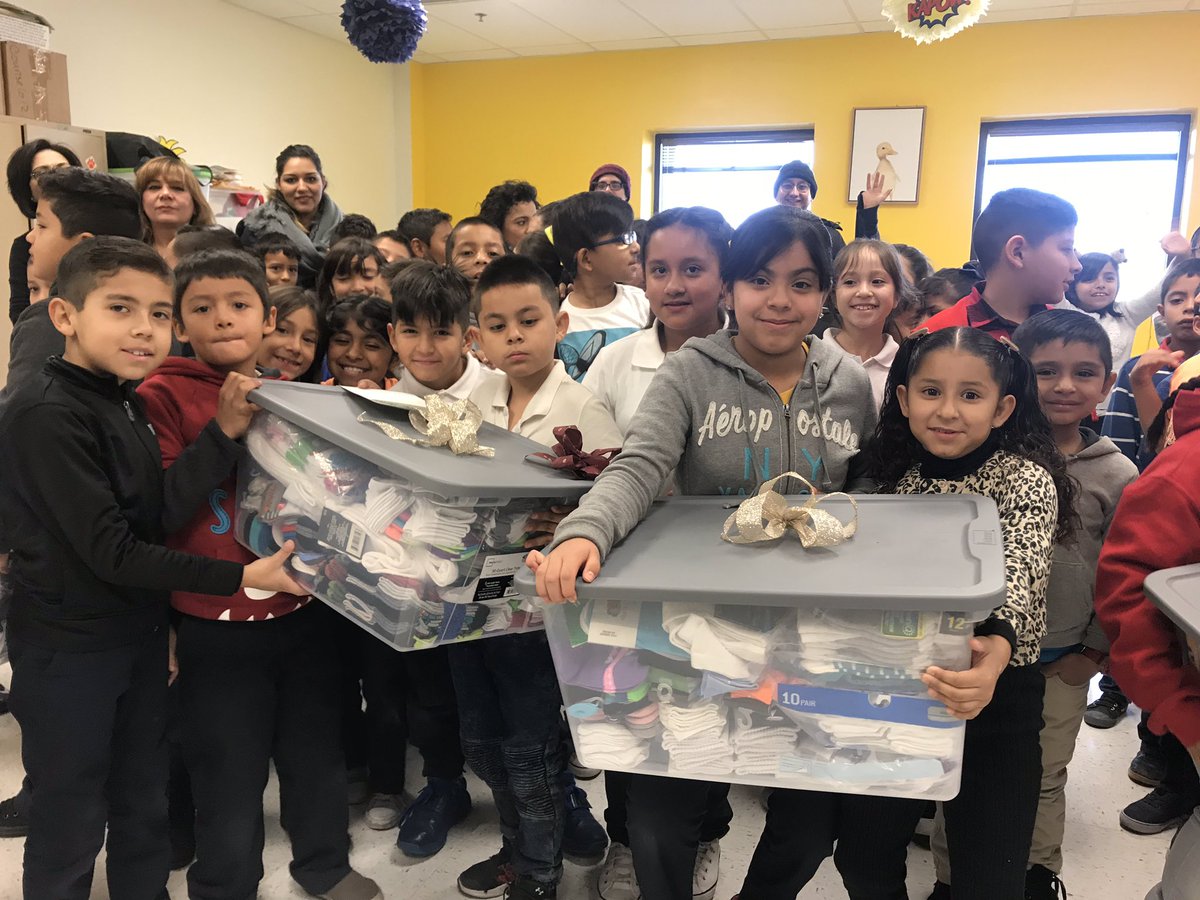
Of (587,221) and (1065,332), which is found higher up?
(587,221)

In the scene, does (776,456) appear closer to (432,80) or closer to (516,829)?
(516,829)

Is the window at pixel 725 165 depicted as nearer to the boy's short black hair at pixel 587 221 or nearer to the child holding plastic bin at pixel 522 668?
the boy's short black hair at pixel 587 221

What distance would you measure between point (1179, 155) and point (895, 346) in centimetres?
498

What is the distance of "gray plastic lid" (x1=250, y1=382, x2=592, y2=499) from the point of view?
1152 mm

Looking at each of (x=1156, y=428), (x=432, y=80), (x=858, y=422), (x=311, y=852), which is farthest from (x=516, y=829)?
(x=432, y=80)

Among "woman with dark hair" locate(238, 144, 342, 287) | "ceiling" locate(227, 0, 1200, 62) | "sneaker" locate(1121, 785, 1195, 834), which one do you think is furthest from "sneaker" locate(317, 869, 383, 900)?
"ceiling" locate(227, 0, 1200, 62)

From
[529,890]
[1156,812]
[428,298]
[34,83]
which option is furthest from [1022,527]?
[34,83]

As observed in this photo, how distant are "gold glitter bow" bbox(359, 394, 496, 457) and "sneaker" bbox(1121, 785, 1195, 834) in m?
1.98

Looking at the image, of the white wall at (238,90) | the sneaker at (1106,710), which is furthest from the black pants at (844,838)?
the white wall at (238,90)

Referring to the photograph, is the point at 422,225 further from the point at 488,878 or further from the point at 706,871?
the point at 706,871

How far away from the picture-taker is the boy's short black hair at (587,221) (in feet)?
7.33

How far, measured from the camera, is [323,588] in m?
1.40

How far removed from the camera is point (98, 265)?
1378 mm

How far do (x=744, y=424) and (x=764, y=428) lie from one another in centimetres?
3
